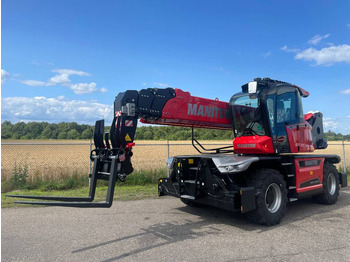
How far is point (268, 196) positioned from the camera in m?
6.20

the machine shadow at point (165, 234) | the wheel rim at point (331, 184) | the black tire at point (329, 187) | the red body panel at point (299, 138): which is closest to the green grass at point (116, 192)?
the machine shadow at point (165, 234)

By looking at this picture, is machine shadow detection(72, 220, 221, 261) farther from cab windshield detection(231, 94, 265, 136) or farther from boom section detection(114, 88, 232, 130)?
cab windshield detection(231, 94, 265, 136)

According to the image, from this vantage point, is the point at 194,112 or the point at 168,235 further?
the point at 194,112

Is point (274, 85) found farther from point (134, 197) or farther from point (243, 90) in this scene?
point (134, 197)

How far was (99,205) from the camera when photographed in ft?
14.4

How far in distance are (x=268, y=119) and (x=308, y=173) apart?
200 cm

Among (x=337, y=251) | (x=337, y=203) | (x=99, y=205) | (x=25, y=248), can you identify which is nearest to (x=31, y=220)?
(x=25, y=248)

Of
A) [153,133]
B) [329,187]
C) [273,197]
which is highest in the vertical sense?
[153,133]

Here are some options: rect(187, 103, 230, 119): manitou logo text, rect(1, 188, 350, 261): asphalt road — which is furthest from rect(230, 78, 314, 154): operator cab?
rect(1, 188, 350, 261): asphalt road

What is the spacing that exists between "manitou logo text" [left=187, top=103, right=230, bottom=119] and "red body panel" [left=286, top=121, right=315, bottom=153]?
1.63 meters

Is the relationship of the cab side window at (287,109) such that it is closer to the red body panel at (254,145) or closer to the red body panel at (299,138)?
the red body panel at (299,138)

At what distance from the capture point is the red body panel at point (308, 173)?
6.91 m

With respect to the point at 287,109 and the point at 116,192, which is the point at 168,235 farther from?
the point at 116,192

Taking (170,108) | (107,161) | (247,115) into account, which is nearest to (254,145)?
(247,115)
